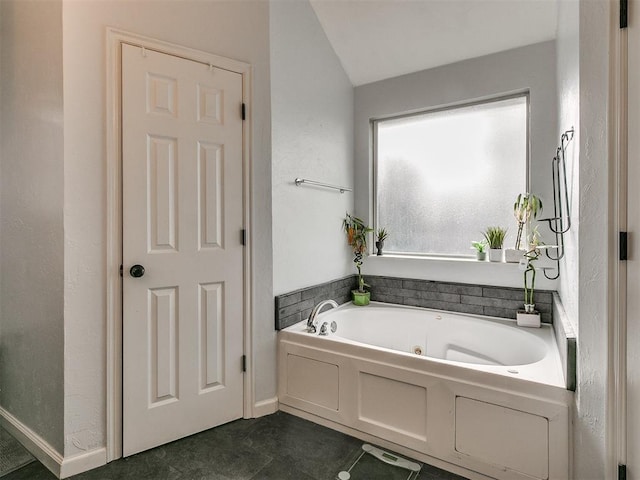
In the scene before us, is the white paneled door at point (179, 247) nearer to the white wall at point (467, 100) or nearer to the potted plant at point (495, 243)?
the white wall at point (467, 100)

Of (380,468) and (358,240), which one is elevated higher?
(358,240)

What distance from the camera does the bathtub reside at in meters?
1.53

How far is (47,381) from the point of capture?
175 cm

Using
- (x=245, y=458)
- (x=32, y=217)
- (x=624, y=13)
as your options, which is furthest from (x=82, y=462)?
(x=624, y=13)

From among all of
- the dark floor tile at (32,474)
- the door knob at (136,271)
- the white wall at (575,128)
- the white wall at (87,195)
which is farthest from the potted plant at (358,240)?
the dark floor tile at (32,474)

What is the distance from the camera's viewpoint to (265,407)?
2221 mm

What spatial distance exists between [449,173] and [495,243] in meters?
0.65

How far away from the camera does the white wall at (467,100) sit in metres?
2.38

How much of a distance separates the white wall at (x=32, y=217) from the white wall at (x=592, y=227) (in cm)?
214

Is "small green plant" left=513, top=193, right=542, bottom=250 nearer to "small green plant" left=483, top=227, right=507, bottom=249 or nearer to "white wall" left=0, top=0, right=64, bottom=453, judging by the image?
"small green plant" left=483, top=227, right=507, bottom=249

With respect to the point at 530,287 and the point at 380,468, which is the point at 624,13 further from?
the point at 380,468

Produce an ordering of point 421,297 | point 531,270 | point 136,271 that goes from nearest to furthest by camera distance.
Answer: point 136,271
point 531,270
point 421,297

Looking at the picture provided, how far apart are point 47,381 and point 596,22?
2.73m

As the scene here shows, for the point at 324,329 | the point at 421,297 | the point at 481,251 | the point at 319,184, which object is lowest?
the point at 324,329
